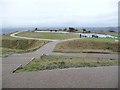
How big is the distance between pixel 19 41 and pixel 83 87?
24144mm

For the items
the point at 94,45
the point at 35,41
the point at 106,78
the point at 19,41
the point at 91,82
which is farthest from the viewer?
the point at 19,41

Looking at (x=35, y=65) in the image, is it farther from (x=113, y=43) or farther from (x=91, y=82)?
(x=113, y=43)

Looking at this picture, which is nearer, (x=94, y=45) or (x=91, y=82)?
(x=91, y=82)

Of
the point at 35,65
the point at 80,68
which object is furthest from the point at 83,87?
the point at 35,65

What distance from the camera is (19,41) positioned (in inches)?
1282

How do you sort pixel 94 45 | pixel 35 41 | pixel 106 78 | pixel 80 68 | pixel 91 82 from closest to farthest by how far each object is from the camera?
pixel 91 82 → pixel 106 78 → pixel 80 68 → pixel 94 45 → pixel 35 41

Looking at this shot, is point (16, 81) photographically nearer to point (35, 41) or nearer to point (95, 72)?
point (95, 72)

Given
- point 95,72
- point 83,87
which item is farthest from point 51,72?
point 83,87

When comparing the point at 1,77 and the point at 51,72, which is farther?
the point at 51,72

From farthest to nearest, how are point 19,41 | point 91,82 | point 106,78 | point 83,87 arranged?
1. point 19,41
2. point 106,78
3. point 91,82
4. point 83,87

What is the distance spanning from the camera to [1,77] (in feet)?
37.3

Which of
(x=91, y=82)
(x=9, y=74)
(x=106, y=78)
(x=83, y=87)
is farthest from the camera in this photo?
(x=9, y=74)

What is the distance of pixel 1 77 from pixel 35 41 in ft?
62.7

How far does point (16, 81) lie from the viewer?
1038 cm
